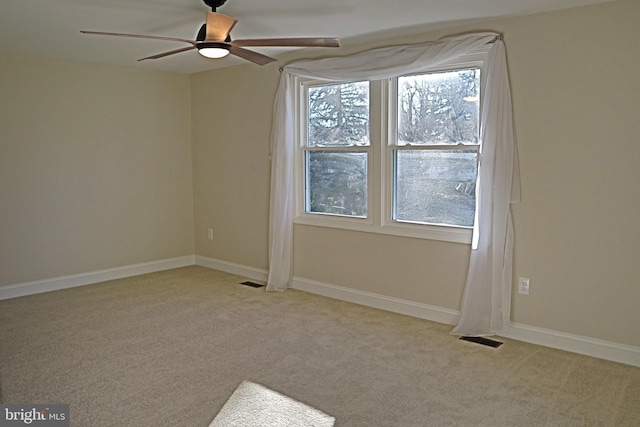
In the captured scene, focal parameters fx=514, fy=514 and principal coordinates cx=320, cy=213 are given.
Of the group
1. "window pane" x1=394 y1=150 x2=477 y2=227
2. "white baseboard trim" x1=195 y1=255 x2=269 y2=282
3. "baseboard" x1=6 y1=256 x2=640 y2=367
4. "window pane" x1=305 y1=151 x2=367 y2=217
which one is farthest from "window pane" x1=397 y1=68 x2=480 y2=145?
"white baseboard trim" x1=195 y1=255 x2=269 y2=282

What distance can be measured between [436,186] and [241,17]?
6.59 feet

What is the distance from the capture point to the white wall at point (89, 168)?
493 centimetres

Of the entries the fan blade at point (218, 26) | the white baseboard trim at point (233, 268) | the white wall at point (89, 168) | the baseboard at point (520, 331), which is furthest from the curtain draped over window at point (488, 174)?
the white wall at point (89, 168)

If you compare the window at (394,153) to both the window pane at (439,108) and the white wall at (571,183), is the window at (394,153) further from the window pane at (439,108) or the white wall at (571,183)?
the white wall at (571,183)

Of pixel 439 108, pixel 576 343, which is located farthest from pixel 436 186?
pixel 576 343

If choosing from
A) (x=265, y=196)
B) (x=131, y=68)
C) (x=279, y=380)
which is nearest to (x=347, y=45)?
(x=265, y=196)

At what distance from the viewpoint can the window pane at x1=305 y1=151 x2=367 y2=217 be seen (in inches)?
187

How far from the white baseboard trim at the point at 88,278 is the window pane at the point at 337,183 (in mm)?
2010

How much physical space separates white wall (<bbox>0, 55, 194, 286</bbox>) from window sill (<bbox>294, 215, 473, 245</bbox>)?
6.21 ft

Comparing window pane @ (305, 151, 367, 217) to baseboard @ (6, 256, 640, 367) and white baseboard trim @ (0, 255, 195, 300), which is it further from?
white baseboard trim @ (0, 255, 195, 300)

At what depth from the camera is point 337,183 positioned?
494 cm

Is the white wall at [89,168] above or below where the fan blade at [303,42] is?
below

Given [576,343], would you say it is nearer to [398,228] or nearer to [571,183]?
[571,183]

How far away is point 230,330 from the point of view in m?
4.04
